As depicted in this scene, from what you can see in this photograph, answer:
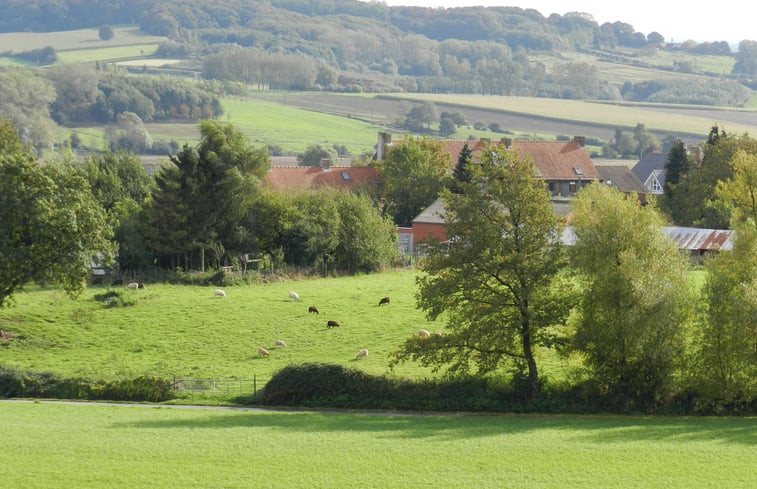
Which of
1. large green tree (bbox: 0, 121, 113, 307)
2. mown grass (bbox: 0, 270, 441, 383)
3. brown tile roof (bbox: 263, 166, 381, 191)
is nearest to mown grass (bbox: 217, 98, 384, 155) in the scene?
brown tile roof (bbox: 263, 166, 381, 191)

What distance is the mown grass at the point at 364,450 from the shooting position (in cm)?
2752

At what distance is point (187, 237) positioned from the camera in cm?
6825

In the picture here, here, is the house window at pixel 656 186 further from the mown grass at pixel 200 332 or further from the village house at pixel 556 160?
the mown grass at pixel 200 332

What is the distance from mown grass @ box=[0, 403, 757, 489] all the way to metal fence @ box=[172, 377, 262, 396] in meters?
3.33

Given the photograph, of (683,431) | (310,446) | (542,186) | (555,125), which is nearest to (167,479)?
(310,446)

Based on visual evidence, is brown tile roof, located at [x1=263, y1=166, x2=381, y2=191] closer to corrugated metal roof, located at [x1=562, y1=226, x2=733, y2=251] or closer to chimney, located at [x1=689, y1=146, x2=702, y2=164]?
corrugated metal roof, located at [x1=562, y1=226, x2=733, y2=251]

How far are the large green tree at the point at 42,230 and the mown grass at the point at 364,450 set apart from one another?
1150cm

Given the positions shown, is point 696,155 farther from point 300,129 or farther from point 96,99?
point 96,99

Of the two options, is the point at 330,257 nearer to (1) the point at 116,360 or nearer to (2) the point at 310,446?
(1) the point at 116,360

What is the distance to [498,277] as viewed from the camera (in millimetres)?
40000

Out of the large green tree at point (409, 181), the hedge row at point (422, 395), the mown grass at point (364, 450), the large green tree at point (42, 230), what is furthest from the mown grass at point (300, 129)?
the mown grass at point (364, 450)

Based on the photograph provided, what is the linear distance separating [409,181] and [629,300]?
52.7 meters

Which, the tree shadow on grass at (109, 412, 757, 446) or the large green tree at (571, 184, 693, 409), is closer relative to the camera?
the tree shadow on grass at (109, 412, 757, 446)

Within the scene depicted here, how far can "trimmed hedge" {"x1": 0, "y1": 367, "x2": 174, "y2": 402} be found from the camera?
41531 mm
